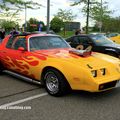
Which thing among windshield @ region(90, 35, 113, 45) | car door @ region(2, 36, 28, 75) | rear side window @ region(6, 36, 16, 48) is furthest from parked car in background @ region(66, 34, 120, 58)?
car door @ region(2, 36, 28, 75)

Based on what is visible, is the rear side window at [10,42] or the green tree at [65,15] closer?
the rear side window at [10,42]

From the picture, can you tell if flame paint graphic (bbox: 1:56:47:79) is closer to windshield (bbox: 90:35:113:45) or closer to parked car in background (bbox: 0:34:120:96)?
parked car in background (bbox: 0:34:120:96)

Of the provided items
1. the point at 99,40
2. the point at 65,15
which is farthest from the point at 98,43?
the point at 65,15

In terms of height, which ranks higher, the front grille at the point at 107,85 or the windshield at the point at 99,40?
the windshield at the point at 99,40

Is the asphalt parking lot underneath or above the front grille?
underneath

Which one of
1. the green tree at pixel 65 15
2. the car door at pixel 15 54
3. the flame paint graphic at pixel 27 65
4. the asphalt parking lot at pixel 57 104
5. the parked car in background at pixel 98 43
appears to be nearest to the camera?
the asphalt parking lot at pixel 57 104

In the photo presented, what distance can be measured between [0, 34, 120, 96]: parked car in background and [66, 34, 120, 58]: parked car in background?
4788mm

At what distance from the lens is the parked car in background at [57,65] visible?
19.0ft

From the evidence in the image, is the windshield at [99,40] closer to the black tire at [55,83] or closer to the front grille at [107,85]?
the black tire at [55,83]

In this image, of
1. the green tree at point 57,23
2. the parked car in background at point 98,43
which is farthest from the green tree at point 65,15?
the parked car in background at point 98,43

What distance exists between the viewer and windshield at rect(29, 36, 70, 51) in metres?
7.43

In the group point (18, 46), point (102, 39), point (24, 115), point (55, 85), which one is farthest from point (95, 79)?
point (102, 39)

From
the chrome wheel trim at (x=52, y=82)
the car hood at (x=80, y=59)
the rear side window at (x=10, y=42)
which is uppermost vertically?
the rear side window at (x=10, y=42)

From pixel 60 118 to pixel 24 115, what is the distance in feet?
2.31
